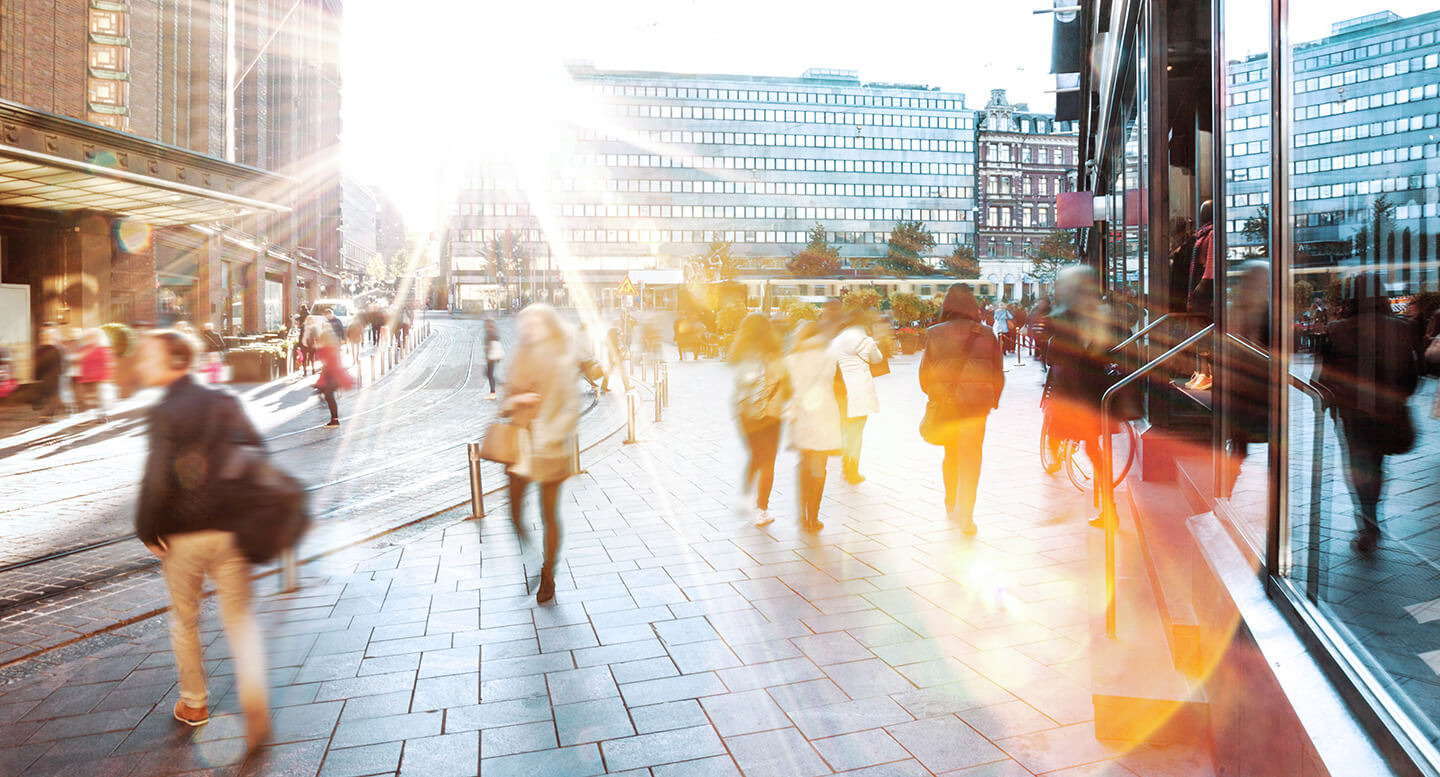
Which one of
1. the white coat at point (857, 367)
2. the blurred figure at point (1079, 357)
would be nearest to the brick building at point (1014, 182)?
the white coat at point (857, 367)

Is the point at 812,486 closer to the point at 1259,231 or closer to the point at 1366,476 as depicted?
the point at 1366,476

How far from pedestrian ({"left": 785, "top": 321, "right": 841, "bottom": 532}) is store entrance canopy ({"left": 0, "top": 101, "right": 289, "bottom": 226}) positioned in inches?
554

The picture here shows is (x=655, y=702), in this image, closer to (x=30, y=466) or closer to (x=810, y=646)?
(x=810, y=646)

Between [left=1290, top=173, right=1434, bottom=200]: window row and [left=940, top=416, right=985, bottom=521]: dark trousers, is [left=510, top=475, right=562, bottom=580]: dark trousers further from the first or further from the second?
[left=1290, top=173, right=1434, bottom=200]: window row

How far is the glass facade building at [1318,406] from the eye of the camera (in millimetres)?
2463

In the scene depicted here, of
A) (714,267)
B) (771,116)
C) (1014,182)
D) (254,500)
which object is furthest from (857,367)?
(1014,182)

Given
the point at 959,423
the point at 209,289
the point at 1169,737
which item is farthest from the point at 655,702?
the point at 209,289

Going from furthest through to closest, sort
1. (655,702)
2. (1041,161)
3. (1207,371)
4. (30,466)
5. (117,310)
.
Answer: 1. (1041,161)
2. (117,310)
3. (30,466)
4. (1207,371)
5. (655,702)

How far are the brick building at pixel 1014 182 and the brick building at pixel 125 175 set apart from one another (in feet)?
249

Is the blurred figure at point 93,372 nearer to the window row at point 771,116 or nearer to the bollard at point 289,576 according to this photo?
the bollard at point 289,576

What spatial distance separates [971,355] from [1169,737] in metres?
3.62

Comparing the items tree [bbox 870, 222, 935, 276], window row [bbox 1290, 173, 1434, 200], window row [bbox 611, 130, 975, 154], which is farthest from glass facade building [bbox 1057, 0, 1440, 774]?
window row [bbox 611, 130, 975, 154]

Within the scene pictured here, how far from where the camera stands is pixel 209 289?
3434cm

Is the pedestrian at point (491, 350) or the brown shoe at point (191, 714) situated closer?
the brown shoe at point (191, 714)
